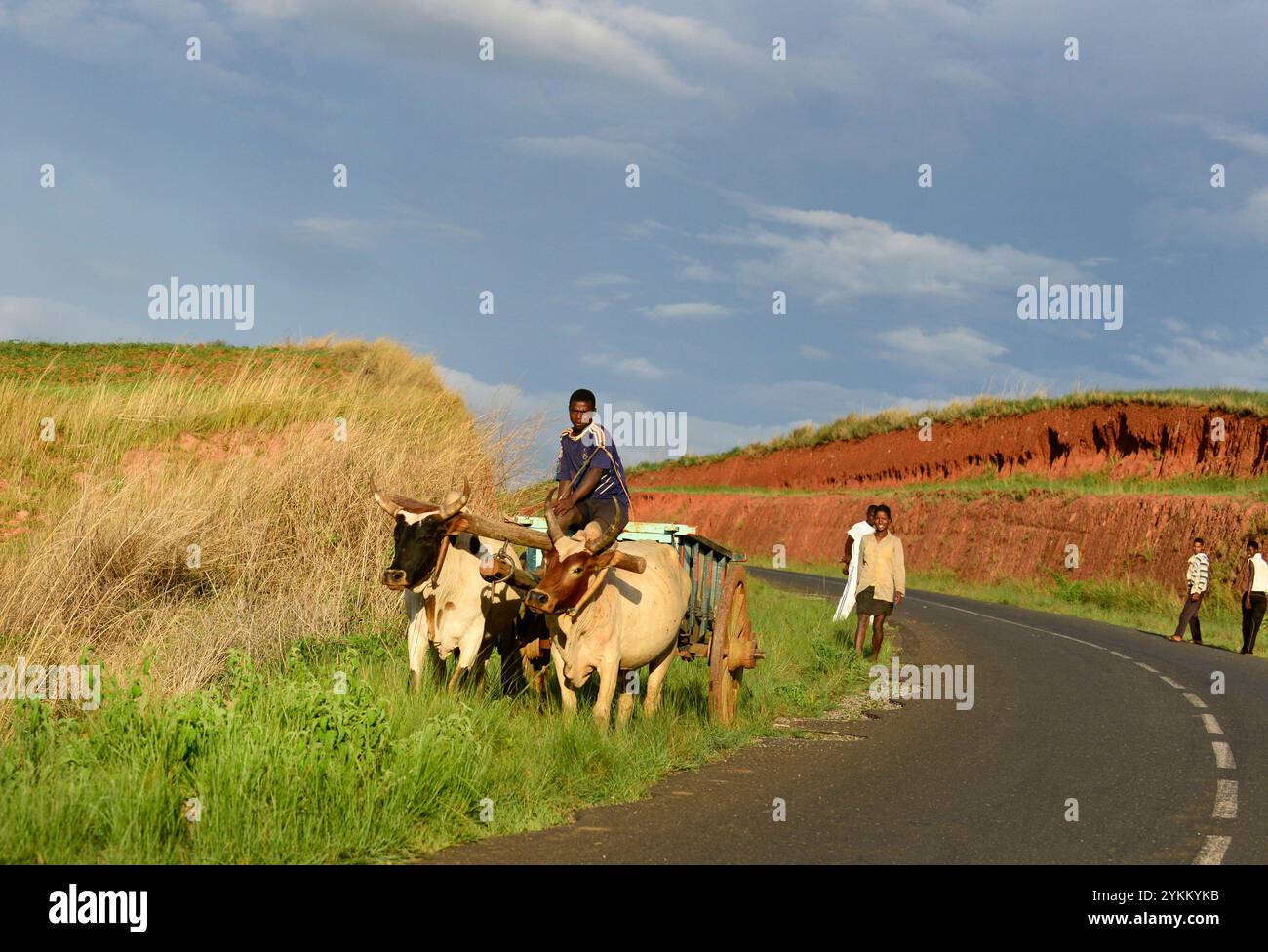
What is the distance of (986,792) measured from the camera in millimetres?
8836

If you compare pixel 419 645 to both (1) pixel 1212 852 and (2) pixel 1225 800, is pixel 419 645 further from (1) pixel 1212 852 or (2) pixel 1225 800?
(2) pixel 1225 800

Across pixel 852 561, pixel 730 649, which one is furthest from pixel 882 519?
pixel 730 649

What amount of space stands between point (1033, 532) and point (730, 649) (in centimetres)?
3253

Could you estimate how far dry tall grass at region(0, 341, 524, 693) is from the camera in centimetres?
1166

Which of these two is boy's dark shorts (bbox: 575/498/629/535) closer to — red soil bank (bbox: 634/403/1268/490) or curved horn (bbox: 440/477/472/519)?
curved horn (bbox: 440/477/472/519)

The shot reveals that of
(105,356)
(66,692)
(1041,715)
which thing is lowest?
(1041,715)

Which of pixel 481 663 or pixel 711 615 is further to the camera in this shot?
pixel 711 615

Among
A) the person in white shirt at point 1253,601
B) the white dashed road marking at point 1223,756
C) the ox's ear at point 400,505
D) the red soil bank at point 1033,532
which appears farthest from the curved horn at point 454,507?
the red soil bank at point 1033,532

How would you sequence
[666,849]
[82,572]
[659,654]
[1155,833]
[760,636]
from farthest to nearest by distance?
1. [760,636]
2. [82,572]
3. [659,654]
4. [1155,833]
5. [666,849]

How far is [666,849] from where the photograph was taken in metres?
6.81

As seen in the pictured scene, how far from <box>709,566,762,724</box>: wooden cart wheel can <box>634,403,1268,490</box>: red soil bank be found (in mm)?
34649

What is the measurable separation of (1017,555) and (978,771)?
1300 inches

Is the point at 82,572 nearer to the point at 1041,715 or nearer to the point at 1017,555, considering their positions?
the point at 1041,715
